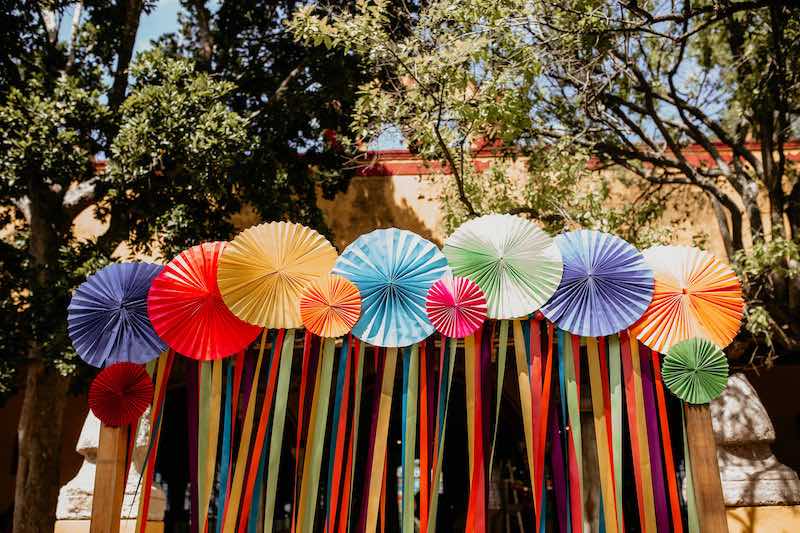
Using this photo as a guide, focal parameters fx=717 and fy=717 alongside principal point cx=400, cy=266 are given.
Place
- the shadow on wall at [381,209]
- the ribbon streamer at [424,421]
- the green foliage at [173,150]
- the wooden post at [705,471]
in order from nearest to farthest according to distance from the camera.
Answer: the wooden post at [705,471], the ribbon streamer at [424,421], the green foliage at [173,150], the shadow on wall at [381,209]

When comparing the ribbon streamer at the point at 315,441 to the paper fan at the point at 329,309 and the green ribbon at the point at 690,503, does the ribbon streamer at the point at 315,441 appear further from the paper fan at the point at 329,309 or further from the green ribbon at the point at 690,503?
the green ribbon at the point at 690,503

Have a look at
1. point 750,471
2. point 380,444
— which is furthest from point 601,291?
point 750,471

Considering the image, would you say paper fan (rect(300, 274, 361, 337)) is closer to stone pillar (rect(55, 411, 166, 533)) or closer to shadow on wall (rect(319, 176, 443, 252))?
stone pillar (rect(55, 411, 166, 533))

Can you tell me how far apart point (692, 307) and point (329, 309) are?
64.7 inches

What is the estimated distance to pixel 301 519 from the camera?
125 inches

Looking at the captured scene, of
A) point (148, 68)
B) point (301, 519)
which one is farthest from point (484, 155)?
point (301, 519)

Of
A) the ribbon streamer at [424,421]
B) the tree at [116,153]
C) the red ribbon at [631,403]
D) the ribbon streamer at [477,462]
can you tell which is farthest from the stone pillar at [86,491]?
the red ribbon at [631,403]

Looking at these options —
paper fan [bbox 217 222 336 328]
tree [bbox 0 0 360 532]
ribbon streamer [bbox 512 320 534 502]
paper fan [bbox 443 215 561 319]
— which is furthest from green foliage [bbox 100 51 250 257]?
ribbon streamer [bbox 512 320 534 502]

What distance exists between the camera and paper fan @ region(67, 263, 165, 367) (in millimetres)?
3369

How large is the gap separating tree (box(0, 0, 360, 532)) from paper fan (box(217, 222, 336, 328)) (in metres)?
3.10

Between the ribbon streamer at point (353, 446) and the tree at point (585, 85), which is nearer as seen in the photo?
the ribbon streamer at point (353, 446)

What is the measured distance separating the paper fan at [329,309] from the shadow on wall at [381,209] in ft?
18.9

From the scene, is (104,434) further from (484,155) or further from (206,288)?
(484,155)

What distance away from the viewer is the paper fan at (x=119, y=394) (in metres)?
3.29
